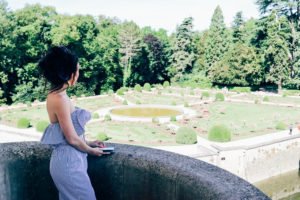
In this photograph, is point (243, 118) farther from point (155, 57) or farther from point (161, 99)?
point (155, 57)

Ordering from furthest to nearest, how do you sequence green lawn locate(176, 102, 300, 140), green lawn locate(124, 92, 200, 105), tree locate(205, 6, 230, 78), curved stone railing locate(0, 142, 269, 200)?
tree locate(205, 6, 230, 78)
green lawn locate(124, 92, 200, 105)
green lawn locate(176, 102, 300, 140)
curved stone railing locate(0, 142, 269, 200)

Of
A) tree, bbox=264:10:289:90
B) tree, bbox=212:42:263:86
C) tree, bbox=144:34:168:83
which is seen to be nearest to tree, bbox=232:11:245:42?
tree, bbox=212:42:263:86

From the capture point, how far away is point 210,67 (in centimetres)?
4038

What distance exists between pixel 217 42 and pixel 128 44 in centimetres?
1264

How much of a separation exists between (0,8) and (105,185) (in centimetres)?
2764

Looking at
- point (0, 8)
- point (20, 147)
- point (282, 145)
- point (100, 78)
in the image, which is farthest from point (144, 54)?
point (20, 147)

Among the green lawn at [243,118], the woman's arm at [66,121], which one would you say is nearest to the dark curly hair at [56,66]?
the woman's arm at [66,121]

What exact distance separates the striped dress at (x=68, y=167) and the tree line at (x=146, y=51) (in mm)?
25018

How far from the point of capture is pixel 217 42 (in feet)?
131

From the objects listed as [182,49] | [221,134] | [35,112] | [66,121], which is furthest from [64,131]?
[182,49]

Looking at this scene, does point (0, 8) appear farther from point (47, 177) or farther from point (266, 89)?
point (266, 89)

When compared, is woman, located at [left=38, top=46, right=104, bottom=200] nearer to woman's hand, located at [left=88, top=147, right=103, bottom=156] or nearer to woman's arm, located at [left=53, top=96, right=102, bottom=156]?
woman's arm, located at [left=53, top=96, right=102, bottom=156]

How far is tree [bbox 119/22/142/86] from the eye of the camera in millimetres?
37594

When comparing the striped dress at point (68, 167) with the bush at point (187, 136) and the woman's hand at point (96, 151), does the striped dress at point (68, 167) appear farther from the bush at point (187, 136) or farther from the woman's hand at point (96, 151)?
the bush at point (187, 136)
